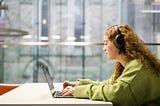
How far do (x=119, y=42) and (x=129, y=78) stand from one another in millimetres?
239

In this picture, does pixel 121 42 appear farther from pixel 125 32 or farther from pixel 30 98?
pixel 30 98

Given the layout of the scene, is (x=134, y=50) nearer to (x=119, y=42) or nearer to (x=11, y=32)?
(x=119, y=42)

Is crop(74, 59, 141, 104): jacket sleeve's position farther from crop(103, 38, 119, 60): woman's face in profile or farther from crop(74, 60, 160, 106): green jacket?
crop(103, 38, 119, 60): woman's face in profile

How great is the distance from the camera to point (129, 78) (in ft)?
5.45

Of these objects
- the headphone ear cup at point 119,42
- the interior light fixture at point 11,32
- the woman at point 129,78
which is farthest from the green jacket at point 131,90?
the interior light fixture at point 11,32

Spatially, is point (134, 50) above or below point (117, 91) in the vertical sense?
above

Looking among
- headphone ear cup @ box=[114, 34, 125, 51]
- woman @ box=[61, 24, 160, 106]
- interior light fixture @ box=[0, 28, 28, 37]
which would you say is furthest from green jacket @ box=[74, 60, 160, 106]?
interior light fixture @ box=[0, 28, 28, 37]

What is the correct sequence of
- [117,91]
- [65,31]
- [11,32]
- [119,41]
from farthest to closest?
1. [65,31]
2. [11,32]
3. [119,41]
4. [117,91]

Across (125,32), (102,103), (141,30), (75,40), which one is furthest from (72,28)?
(102,103)

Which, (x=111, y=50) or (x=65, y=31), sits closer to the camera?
(x=111, y=50)

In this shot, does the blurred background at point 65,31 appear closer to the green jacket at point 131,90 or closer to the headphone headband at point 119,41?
the headphone headband at point 119,41

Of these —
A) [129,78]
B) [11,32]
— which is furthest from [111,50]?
[11,32]

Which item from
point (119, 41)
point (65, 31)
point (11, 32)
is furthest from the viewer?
point (65, 31)

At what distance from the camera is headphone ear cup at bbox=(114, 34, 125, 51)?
1.82 m
